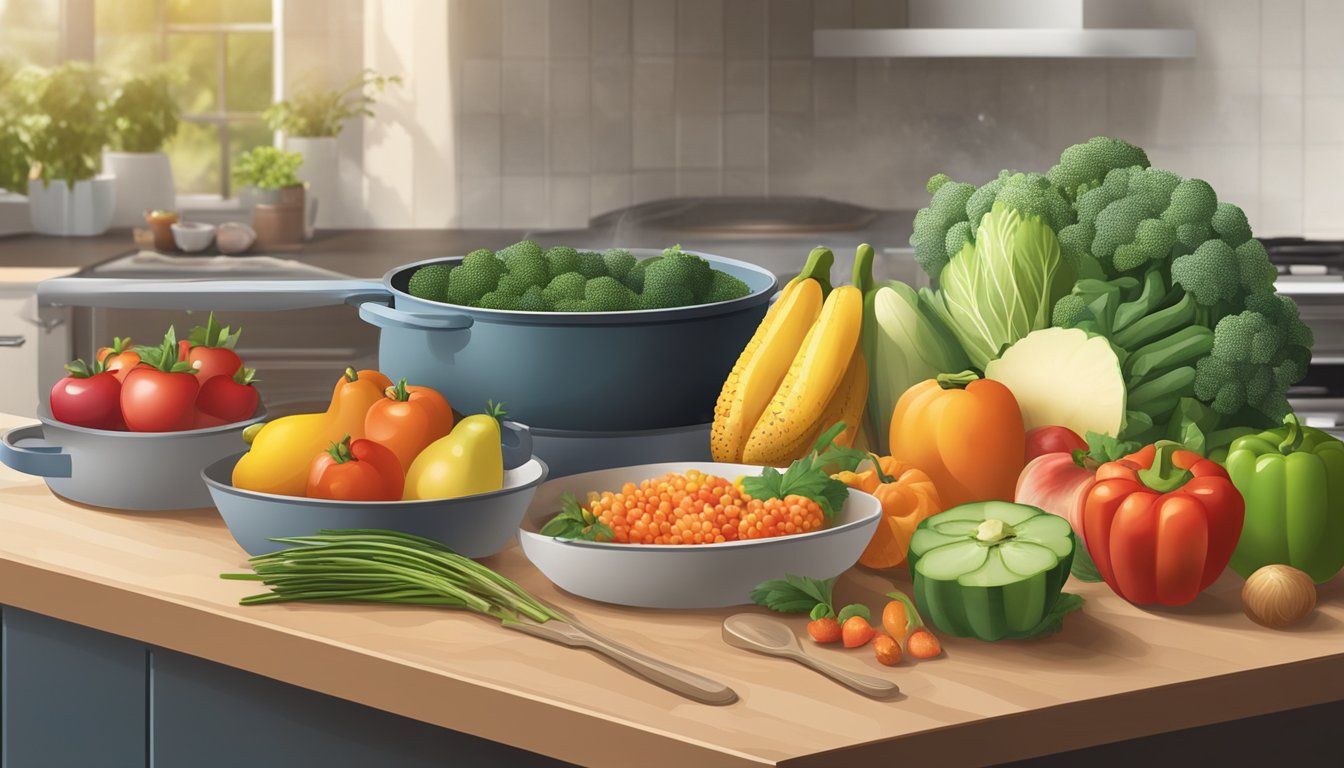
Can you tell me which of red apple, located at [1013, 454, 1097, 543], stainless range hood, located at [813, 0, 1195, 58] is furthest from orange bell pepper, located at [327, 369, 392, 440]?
stainless range hood, located at [813, 0, 1195, 58]

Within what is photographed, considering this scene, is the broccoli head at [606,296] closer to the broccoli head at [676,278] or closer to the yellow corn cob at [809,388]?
the broccoli head at [676,278]

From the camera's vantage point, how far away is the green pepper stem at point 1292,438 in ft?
3.59

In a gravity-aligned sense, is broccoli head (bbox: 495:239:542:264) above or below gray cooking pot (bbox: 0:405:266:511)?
above

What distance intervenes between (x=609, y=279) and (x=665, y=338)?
0.08m

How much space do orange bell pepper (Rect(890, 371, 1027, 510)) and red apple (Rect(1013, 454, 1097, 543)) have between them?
0.04 m

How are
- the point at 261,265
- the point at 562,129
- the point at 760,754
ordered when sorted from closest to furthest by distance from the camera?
the point at 760,754 < the point at 261,265 < the point at 562,129

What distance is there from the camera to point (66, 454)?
130 centimetres

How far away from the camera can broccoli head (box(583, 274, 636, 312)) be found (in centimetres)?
130

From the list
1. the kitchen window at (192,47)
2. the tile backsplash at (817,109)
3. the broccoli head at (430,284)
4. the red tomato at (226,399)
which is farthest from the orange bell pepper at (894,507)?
the kitchen window at (192,47)

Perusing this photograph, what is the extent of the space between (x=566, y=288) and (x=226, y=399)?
337 millimetres

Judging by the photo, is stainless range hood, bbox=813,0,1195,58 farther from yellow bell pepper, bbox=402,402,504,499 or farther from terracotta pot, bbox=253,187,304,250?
yellow bell pepper, bbox=402,402,504,499

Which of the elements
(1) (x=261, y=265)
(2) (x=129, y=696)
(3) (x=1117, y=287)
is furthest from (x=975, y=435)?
(1) (x=261, y=265)

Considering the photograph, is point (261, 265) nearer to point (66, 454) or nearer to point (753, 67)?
point (753, 67)

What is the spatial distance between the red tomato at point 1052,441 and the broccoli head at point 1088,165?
0.30 metres
